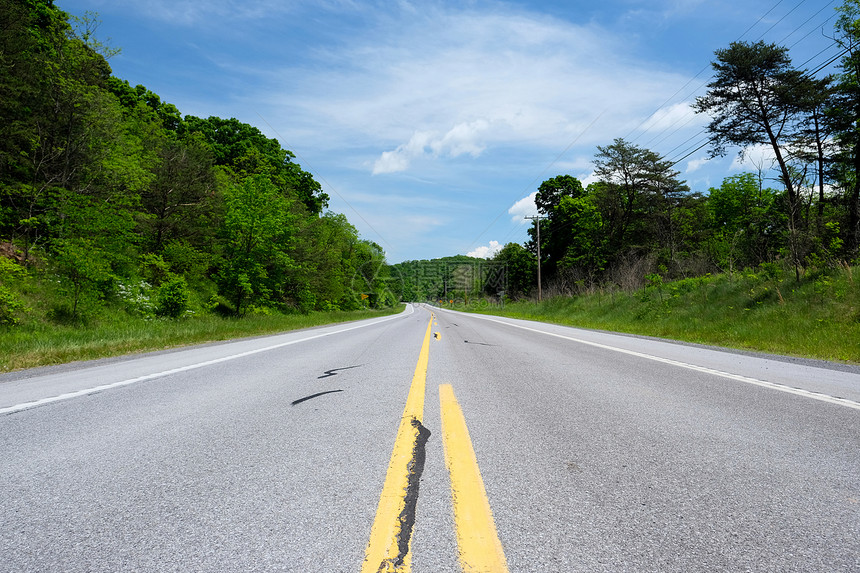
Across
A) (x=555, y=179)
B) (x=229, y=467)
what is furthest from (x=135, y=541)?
(x=555, y=179)

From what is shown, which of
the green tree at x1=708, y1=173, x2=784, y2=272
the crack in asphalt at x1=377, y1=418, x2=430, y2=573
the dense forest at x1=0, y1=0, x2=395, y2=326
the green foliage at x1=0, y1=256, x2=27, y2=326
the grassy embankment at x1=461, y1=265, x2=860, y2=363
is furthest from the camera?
the green tree at x1=708, y1=173, x2=784, y2=272

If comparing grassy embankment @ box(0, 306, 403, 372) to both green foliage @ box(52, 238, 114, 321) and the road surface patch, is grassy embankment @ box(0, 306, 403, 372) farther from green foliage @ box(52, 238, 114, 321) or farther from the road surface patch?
the road surface patch

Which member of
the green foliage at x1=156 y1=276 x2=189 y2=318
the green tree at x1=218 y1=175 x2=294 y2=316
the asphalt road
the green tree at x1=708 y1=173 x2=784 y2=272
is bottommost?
the asphalt road

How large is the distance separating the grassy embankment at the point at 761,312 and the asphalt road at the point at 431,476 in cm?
614

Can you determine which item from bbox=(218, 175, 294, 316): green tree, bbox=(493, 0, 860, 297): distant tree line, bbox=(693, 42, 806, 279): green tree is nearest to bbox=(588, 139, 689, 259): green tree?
bbox=(493, 0, 860, 297): distant tree line

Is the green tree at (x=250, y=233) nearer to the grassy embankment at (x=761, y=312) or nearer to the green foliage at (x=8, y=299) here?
the green foliage at (x=8, y=299)

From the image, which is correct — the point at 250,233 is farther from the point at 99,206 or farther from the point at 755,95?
the point at 755,95

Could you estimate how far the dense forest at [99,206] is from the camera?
1619 cm

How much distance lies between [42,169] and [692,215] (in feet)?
192

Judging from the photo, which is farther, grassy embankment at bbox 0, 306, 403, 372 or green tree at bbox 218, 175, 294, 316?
green tree at bbox 218, 175, 294, 316

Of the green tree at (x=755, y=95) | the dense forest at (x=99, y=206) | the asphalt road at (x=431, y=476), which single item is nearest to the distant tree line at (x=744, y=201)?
the green tree at (x=755, y=95)

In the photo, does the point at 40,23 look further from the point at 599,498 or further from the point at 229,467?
the point at 599,498

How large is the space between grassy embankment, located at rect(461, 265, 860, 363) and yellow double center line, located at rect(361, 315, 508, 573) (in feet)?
31.1

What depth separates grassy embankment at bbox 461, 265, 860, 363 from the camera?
10000mm
